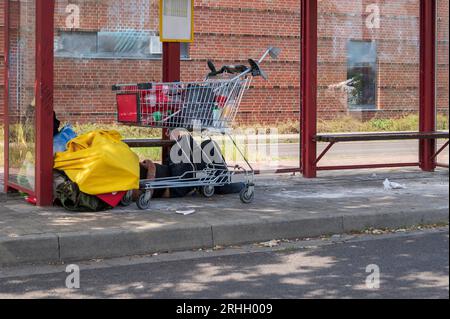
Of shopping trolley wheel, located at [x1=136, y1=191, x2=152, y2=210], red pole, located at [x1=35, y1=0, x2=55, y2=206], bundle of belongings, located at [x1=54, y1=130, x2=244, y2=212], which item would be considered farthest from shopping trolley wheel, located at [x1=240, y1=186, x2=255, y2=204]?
red pole, located at [x1=35, y1=0, x2=55, y2=206]

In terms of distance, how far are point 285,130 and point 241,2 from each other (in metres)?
2.26

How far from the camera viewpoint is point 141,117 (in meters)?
8.50

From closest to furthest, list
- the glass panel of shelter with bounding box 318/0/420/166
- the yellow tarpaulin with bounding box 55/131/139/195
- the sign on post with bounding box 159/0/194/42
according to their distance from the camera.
Answer: the yellow tarpaulin with bounding box 55/131/139/195 < the sign on post with bounding box 159/0/194/42 < the glass panel of shelter with bounding box 318/0/420/166

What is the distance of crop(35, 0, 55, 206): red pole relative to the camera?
8352 millimetres

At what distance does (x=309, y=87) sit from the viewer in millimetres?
11328

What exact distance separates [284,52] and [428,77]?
8.34 feet

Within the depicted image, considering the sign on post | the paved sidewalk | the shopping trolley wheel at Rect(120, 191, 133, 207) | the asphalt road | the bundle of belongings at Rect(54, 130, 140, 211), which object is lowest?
the asphalt road

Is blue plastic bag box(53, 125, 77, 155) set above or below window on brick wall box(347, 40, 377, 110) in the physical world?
below

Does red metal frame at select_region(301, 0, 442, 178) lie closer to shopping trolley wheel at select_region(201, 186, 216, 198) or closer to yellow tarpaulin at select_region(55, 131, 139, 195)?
shopping trolley wheel at select_region(201, 186, 216, 198)

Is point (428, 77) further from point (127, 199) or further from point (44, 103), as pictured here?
point (44, 103)

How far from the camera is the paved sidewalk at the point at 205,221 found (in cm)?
683

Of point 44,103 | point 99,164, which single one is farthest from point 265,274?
point 44,103

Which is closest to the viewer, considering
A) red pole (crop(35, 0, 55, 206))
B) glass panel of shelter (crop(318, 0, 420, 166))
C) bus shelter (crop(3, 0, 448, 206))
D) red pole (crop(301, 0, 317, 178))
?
red pole (crop(35, 0, 55, 206))

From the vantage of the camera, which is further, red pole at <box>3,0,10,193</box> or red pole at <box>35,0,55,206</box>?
red pole at <box>3,0,10,193</box>
